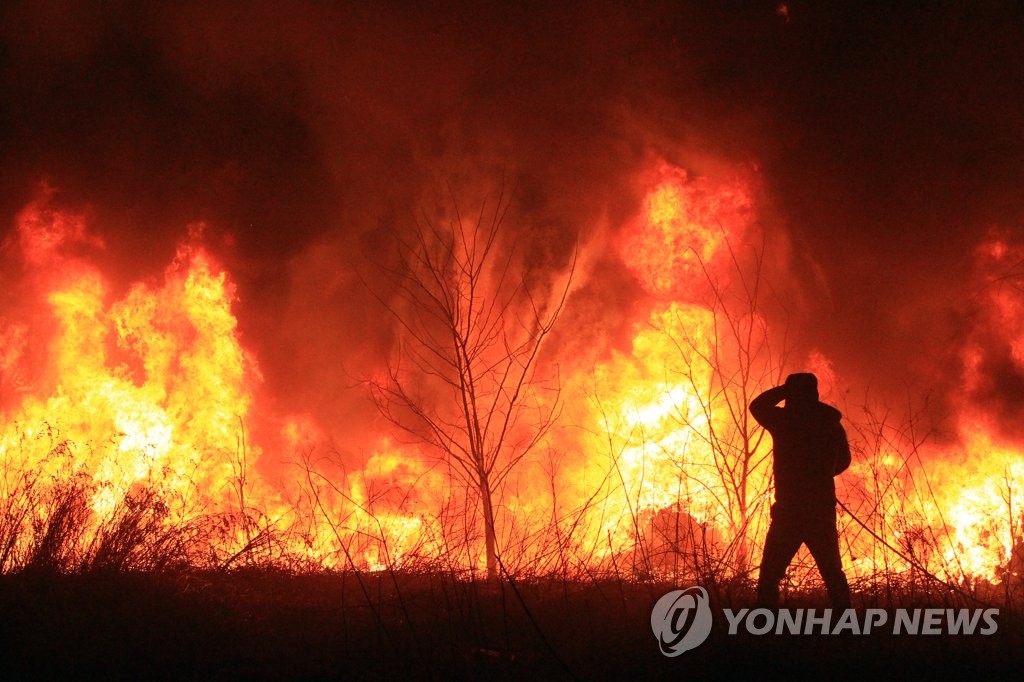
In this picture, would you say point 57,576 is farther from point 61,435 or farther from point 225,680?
point 61,435

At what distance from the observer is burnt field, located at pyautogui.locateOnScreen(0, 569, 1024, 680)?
516 centimetres

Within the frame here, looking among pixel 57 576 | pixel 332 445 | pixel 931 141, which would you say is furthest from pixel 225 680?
pixel 931 141

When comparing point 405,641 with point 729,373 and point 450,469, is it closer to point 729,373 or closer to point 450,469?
point 450,469

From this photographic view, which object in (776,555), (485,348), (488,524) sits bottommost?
(776,555)

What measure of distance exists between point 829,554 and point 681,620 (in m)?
1.47

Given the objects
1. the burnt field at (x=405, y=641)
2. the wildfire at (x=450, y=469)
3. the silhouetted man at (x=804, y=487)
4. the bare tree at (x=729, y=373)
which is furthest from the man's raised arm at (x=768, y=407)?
the wildfire at (x=450, y=469)

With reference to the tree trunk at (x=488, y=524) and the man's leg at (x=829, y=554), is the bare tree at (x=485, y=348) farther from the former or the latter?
the man's leg at (x=829, y=554)

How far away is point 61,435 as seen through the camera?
1388cm

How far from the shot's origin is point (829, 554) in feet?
20.6

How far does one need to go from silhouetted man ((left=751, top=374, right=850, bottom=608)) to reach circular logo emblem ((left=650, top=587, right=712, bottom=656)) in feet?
1.90

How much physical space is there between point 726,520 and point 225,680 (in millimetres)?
9085

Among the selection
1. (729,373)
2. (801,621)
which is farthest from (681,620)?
(729,373)

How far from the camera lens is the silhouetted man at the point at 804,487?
6.30 metres

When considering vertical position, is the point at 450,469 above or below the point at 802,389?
above
